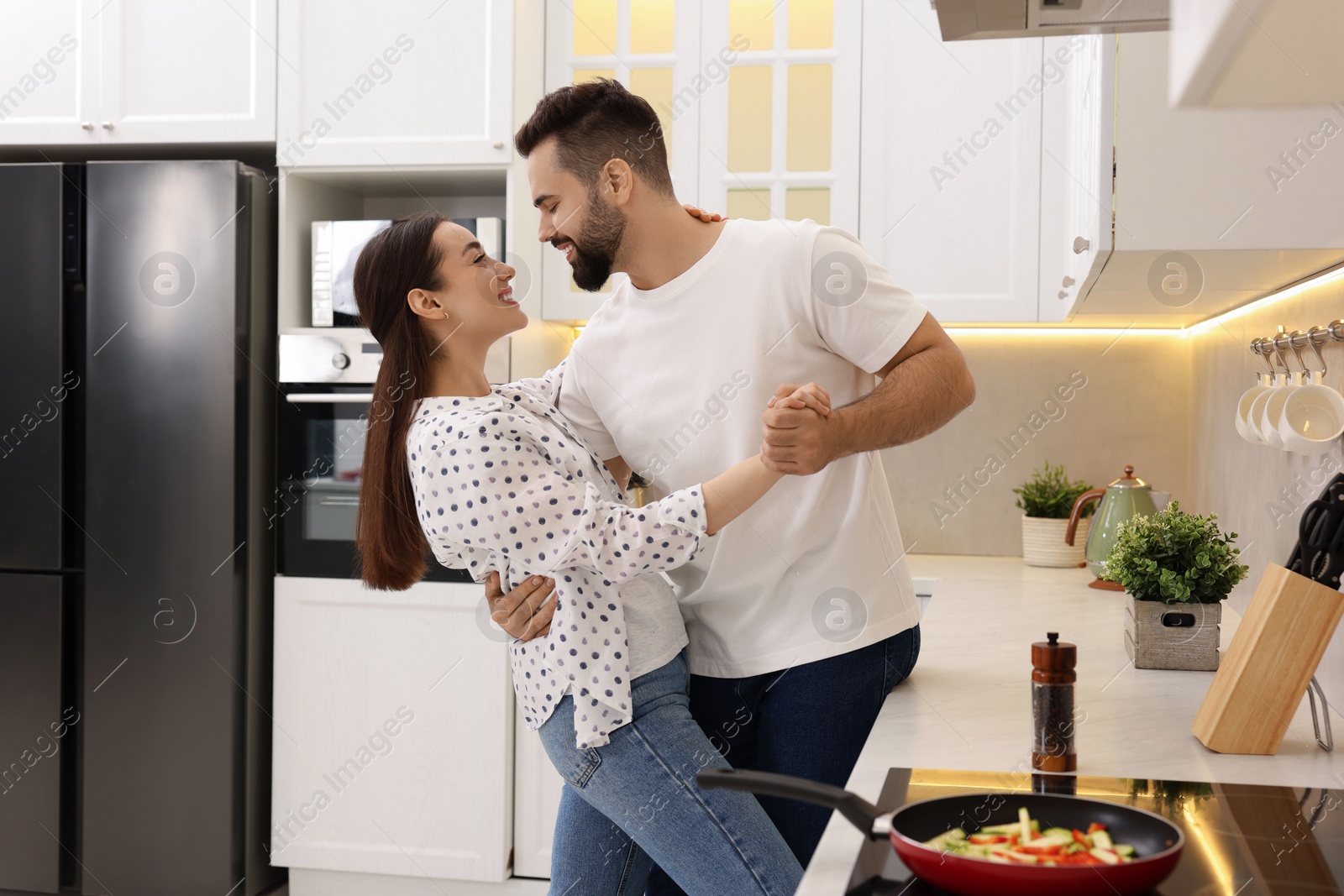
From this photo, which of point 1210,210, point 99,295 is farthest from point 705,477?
point 99,295

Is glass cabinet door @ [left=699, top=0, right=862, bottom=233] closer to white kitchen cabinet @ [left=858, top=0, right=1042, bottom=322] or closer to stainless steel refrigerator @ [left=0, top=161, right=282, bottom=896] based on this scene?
white kitchen cabinet @ [left=858, top=0, right=1042, bottom=322]

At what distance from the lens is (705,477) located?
4.46ft

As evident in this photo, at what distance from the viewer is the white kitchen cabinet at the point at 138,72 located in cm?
247

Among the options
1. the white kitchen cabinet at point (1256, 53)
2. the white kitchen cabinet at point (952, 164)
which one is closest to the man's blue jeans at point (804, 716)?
the white kitchen cabinet at point (1256, 53)

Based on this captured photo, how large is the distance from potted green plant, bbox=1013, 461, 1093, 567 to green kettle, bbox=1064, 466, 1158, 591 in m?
0.27

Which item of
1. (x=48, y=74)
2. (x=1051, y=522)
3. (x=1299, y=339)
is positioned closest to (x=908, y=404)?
(x=1299, y=339)

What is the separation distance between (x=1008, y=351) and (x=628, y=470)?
1.50 metres

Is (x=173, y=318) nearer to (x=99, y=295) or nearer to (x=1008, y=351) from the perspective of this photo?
(x=99, y=295)

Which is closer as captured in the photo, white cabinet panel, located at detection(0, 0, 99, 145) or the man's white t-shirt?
the man's white t-shirt

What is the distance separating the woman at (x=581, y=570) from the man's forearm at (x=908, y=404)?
0.19 feet

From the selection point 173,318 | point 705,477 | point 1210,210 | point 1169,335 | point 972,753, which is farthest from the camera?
point 1169,335

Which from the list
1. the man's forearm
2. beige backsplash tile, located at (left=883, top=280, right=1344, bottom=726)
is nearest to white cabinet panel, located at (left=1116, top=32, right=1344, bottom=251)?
the man's forearm

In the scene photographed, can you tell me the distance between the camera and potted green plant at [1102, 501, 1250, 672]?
1404 millimetres

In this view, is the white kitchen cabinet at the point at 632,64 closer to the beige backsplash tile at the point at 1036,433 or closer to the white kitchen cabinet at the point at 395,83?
the white kitchen cabinet at the point at 395,83
